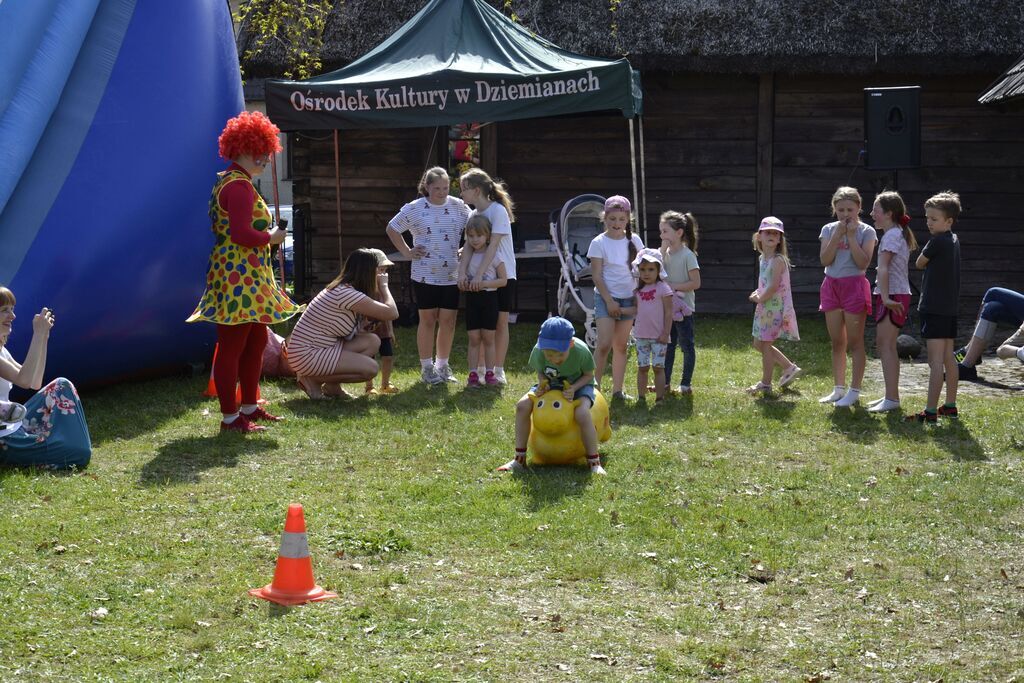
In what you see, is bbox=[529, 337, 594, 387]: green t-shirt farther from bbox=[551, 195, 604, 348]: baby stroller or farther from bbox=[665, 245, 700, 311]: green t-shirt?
bbox=[551, 195, 604, 348]: baby stroller

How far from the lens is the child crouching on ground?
292 inches


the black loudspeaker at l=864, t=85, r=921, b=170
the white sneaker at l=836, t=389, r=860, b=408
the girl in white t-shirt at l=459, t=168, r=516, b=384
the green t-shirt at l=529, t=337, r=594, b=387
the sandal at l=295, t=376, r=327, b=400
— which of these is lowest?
the white sneaker at l=836, t=389, r=860, b=408

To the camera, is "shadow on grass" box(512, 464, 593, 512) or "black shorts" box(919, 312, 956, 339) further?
"black shorts" box(919, 312, 956, 339)

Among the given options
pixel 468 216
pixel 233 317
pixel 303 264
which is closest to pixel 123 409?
pixel 233 317

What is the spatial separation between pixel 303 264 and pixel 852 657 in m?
13.6

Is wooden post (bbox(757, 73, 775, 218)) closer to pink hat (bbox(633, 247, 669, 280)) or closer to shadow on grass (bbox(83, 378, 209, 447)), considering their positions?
pink hat (bbox(633, 247, 669, 280))

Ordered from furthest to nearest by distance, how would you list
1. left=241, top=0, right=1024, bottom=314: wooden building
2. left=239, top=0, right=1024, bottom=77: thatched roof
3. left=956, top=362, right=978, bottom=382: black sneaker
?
left=241, top=0, right=1024, bottom=314: wooden building
left=239, top=0, right=1024, bottom=77: thatched roof
left=956, top=362, right=978, bottom=382: black sneaker

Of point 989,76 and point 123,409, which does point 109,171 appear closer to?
point 123,409

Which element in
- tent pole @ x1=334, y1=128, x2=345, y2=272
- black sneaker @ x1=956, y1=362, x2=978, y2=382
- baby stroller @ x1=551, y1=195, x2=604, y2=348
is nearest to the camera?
black sneaker @ x1=956, y1=362, x2=978, y2=382

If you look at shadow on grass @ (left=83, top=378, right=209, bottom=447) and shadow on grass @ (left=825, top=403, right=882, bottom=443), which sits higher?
shadow on grass @ (left=83, top=378, right=209, bottom=447)

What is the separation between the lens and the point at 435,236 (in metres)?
10.6

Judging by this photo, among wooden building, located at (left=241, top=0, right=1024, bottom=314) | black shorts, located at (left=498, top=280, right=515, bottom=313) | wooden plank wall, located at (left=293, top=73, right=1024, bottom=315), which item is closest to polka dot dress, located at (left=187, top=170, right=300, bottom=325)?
black shorts, located at (left=498, top=280, right=515, bottom=313)

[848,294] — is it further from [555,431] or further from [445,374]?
[445,374]

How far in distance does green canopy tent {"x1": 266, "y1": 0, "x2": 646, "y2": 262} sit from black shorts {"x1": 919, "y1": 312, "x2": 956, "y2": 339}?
4.05 m
